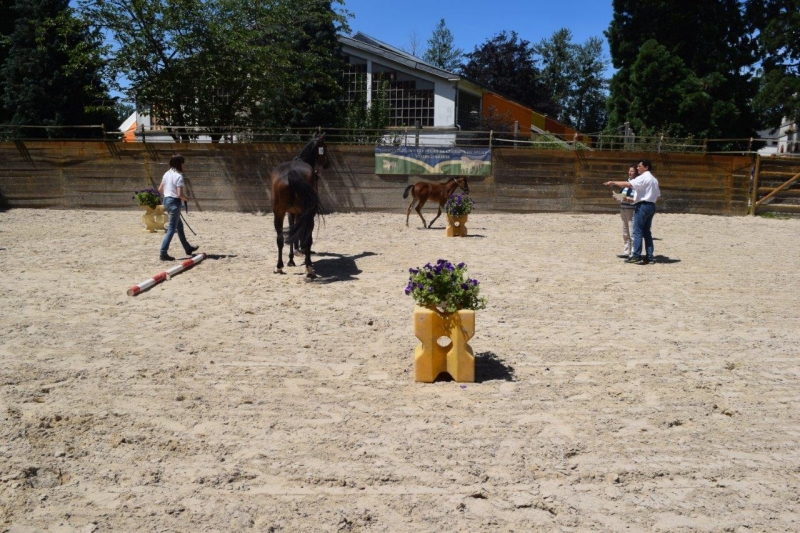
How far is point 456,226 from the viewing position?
14766mm

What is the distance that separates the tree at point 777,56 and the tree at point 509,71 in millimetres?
20288

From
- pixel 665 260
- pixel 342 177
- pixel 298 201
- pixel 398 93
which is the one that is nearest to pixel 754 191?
pixel 665 260

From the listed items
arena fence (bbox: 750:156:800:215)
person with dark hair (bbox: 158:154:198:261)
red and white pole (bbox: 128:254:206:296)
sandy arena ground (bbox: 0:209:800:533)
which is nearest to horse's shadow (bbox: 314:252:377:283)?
sandy arena ground (bbox: 0:209:800:533)

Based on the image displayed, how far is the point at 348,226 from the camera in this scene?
17109mm

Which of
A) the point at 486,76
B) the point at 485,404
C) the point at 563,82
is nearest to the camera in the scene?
the point at 485,404

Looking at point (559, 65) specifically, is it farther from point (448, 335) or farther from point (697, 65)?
point (448, 335)

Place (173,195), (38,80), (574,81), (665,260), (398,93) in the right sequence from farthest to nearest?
(574,81)
(398,93)
(38,80)
(665,260)
(173,195)

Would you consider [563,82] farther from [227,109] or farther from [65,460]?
[65,460]

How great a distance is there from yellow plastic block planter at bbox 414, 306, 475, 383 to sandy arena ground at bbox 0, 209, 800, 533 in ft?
0.44

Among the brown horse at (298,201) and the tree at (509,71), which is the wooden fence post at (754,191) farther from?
the tree at (509,71)

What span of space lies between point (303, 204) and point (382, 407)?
532cm

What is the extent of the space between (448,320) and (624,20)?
29.8 meters

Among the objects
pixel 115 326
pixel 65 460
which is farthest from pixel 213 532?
pixel 115 326

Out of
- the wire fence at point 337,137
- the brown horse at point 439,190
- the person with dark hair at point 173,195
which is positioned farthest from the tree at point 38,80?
the person with dark hair at point 173,195
